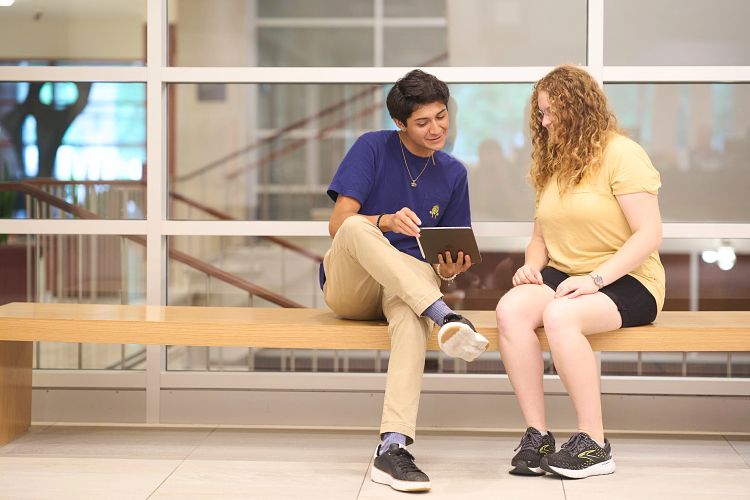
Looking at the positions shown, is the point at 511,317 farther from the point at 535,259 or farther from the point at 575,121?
the point at 575,121

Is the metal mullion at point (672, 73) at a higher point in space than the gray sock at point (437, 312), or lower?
higher

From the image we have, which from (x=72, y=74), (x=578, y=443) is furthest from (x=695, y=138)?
Answer: (x=72, y=74)

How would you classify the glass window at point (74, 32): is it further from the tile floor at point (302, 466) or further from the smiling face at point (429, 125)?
the tile floor at point (302, 466)

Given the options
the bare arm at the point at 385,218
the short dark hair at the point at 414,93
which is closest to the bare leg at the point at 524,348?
the bare arm at the point at 385,218

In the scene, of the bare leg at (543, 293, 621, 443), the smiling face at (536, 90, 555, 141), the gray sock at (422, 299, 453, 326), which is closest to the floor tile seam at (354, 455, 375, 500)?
the gray sock at (422, 299, 453, 326)

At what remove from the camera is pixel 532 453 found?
113 inches

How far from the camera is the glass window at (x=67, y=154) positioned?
365 cm

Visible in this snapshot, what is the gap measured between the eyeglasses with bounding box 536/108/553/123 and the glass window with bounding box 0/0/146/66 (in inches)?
58.6

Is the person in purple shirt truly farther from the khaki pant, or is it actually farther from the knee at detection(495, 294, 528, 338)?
the knee at detection(495, 294, 528, 338)

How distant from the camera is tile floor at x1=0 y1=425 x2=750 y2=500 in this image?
2.71 metres

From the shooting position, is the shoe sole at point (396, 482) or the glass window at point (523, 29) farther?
the glass window at point (523, 29)

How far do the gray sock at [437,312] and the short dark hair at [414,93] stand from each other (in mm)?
628

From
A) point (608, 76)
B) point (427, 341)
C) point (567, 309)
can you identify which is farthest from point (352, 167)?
point (608, 76)

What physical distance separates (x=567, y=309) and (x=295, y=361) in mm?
1234
